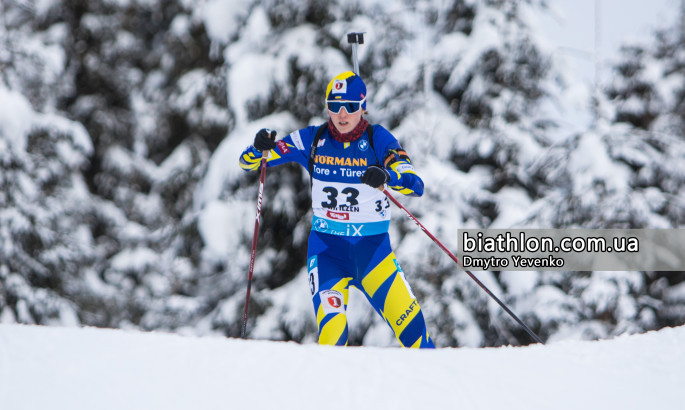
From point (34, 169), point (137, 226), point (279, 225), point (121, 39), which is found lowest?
point (137, 226)

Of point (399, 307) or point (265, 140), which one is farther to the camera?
point (265, 140)

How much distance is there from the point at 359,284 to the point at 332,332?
0.49 m

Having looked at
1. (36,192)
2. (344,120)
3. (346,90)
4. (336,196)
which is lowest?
(36,192)

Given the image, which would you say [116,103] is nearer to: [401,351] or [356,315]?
[356,315]

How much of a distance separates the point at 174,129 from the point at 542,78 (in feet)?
26.3

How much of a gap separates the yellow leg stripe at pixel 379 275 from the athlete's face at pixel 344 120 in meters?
0.88

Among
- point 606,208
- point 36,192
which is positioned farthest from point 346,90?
point 36,192

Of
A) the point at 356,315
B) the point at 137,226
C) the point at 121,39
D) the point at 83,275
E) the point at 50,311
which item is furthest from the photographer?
the point at 121,39

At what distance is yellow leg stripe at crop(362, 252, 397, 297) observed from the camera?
12.7 feet

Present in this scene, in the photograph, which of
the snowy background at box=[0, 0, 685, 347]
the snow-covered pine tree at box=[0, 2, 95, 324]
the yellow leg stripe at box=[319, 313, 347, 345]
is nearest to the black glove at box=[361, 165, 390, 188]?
the yellow leg stripe at box=[319, 313, 347, 345]

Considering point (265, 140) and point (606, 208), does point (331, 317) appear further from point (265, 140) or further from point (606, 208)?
point (606, 208)

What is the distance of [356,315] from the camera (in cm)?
765

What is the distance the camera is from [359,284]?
4043 mm

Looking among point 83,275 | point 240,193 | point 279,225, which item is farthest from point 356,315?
point 83,275
